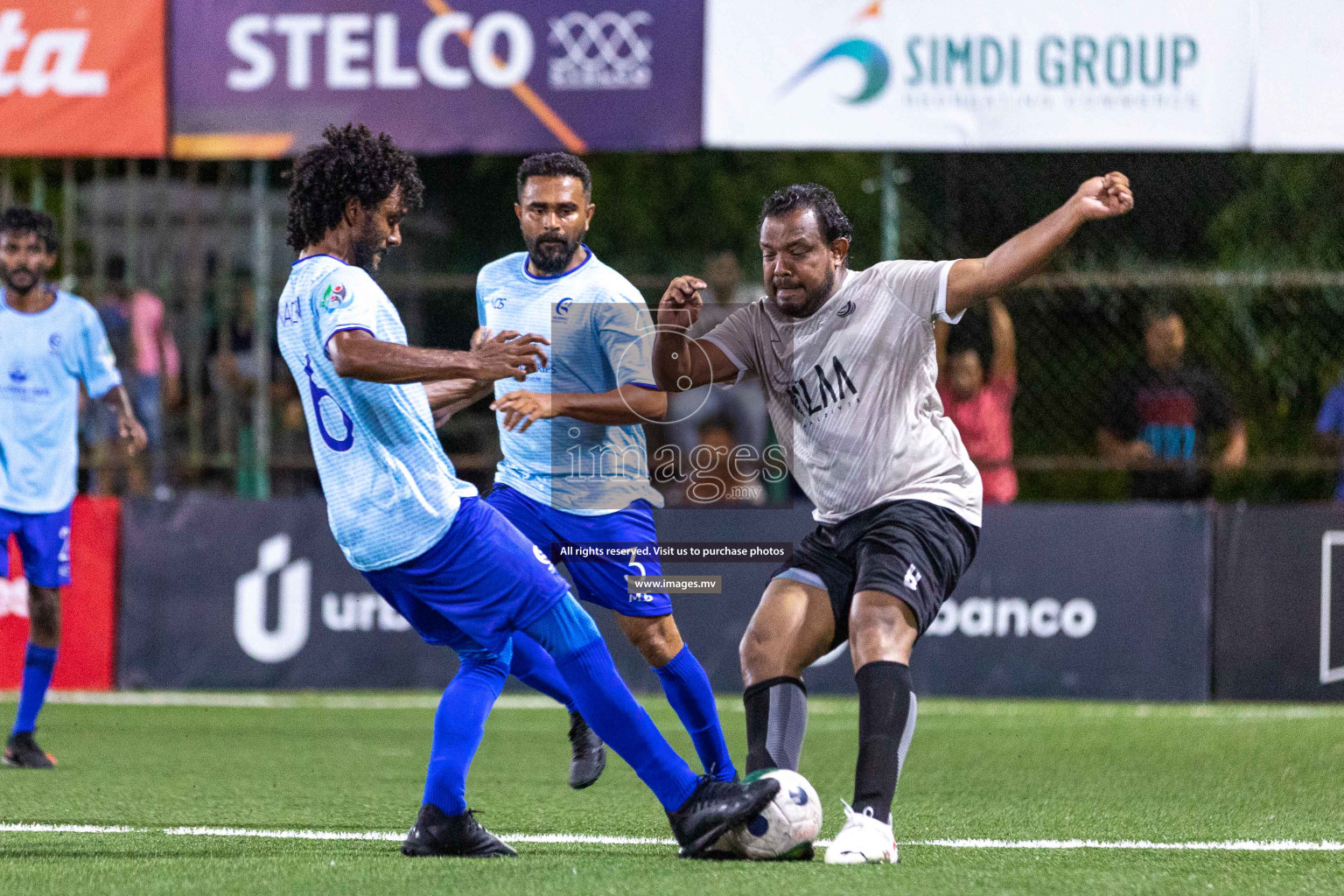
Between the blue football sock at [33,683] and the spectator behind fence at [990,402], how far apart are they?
5605 millimetres

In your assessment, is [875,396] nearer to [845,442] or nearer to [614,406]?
[845,442]

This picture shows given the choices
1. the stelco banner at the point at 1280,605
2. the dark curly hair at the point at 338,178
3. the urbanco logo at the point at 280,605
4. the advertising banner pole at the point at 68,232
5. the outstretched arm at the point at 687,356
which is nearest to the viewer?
the dark curly hair at the point at 338,178

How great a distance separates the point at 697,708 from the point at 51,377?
4045mm

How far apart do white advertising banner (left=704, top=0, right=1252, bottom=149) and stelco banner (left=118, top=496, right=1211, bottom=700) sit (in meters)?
2.35

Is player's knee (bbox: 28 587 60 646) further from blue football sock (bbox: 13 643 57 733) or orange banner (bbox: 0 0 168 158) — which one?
orange banner (bbox: 0 0 168 158)

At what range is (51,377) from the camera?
336 inches

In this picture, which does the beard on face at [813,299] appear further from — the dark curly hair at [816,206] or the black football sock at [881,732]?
the black football sock at [881,732]

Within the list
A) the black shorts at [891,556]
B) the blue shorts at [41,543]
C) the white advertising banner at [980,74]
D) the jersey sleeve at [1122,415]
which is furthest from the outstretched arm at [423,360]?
the jersey sleeve at [1122,415]

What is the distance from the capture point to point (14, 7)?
11.4 m

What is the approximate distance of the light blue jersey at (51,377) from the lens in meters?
8.39

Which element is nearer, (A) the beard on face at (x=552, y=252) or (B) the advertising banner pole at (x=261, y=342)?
(A) the beard on face at (x=552, y=252)

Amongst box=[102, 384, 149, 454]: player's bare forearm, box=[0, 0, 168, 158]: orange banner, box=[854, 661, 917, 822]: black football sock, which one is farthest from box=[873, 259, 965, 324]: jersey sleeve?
box=[0, 0, 168, 158]: orange banner

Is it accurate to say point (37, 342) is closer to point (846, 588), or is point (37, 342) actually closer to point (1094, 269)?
point (846, 588)

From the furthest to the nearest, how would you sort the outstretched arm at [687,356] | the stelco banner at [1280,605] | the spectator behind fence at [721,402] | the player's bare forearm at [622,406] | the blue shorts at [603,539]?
1. the spectator behind fence at [721,402]
2. the stelco banner at [1280,605]
3. the blue shorts at [603,539]
4. the player's bare forearm at [622,406]
5. the outstretched arm at [687,356]
